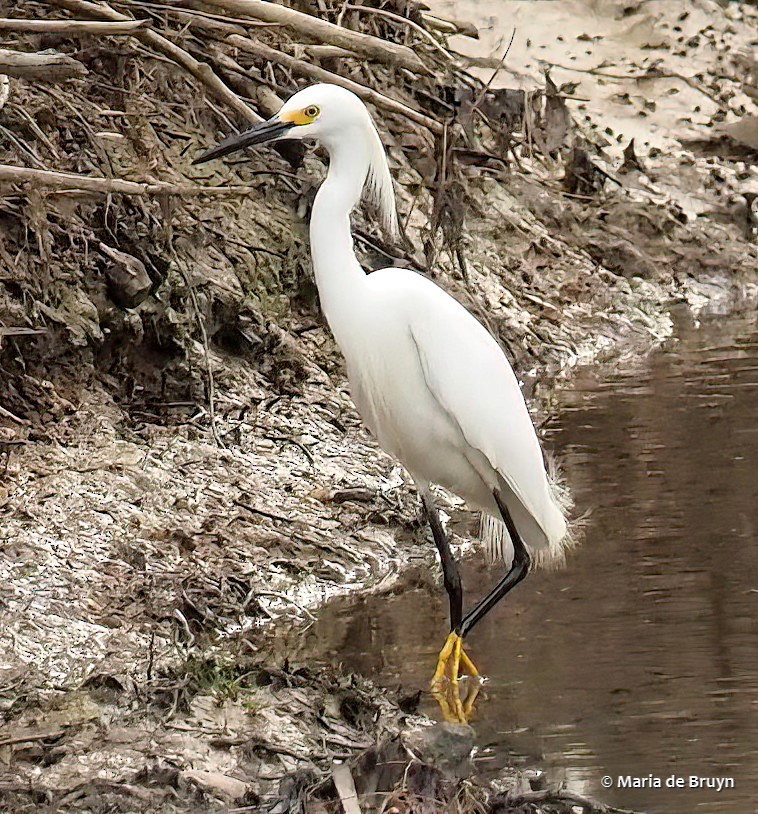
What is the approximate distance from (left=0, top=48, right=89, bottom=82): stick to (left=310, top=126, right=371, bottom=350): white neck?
87cm

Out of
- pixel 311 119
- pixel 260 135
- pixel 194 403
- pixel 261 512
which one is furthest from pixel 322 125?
pixel 194 403

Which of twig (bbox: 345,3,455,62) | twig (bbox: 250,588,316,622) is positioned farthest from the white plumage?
twig (bbox: 345,3,455,62)

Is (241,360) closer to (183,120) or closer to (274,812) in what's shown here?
(183,120)

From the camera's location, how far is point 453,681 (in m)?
4.92

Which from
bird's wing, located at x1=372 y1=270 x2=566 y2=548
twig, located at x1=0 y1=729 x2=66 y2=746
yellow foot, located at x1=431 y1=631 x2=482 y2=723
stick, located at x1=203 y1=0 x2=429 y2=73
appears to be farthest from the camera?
stick, located at x1=203 y1=0 x2=429 y2=73

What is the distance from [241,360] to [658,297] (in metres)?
3.86

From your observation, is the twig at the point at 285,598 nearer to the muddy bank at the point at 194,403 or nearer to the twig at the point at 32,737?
the muddy bank at the point at 194,403

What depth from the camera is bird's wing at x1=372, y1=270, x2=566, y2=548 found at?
5.17m

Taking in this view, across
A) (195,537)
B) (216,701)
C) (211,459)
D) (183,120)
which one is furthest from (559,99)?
(216,701)

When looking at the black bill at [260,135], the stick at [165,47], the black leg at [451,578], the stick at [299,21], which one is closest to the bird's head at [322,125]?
the black bill at [260,135]

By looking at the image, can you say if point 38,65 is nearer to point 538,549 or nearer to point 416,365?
point 416,365

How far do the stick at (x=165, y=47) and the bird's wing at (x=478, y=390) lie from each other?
4.14 feet

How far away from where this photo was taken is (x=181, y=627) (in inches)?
207

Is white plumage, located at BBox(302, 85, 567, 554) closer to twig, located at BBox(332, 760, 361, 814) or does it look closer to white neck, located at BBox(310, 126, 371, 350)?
white neck, located at BBox(310, 126, 371, 350)
